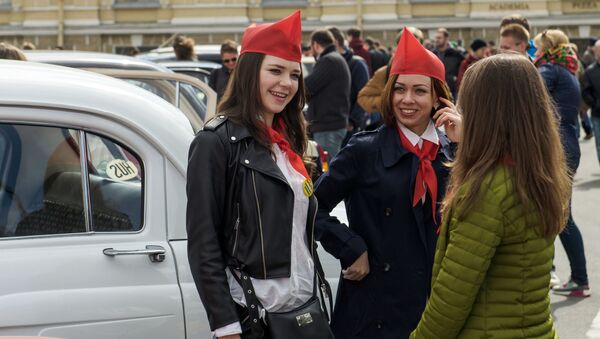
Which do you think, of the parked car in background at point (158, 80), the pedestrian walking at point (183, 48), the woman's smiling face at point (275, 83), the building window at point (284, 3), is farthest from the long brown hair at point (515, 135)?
the building window at point (284, 3)

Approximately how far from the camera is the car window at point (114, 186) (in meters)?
4.09

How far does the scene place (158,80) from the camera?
7.51 metres

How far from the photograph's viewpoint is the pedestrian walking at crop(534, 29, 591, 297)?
25.8 feet

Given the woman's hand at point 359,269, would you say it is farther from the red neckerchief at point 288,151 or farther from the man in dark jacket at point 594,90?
→ the man in dark jacket at point 594,90

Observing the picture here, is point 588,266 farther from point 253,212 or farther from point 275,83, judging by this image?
point 253,212

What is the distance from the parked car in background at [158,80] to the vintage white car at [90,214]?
2.34m

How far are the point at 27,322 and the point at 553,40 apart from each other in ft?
16.9

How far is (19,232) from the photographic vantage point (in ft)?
13.1

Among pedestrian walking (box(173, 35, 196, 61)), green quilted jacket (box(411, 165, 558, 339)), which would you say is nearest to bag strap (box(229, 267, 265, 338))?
green quilted jacket (box(411, 165, 558, 339))

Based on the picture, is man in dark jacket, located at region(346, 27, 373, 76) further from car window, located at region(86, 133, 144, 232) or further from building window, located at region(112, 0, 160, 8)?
building window, located at region(112, 0, 160, 8)

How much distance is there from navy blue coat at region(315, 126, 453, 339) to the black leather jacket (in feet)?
2.10

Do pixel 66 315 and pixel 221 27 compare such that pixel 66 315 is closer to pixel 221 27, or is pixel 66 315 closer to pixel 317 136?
pixel 317 136

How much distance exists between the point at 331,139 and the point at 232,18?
81.0ft

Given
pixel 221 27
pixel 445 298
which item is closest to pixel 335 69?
pixel 445 298
